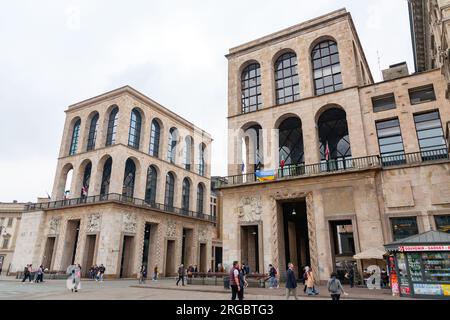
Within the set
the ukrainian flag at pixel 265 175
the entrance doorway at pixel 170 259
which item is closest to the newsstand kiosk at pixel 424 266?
the ukrainian flag at pixel 265 175

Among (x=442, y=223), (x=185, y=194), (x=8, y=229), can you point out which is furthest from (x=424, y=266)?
(x=8, y=229)

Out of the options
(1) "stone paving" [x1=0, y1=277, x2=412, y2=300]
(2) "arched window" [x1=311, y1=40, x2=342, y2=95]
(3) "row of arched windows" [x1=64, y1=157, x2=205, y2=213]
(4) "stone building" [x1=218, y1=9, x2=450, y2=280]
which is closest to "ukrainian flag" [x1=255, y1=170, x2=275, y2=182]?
(4) "stone building" [x1=218, y1=9, x2=450, y2=280]

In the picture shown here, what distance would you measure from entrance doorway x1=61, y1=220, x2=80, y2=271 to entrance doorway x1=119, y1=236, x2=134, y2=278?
18.5 feet

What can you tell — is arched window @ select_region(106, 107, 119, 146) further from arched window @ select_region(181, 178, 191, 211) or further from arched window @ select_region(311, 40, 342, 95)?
arched window @ select_region(311, 40, 342, 95)

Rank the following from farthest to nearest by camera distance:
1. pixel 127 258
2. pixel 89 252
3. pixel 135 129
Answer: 1. pixel 135 129
2. pixel 127 258
3. pixel 89 252

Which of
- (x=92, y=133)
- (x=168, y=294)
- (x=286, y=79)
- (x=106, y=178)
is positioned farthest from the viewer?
(x=92, y=133)

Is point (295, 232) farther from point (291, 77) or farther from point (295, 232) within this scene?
point (291, 77)

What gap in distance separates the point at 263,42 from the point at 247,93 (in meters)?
4.99

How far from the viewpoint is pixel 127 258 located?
35188 millimetres

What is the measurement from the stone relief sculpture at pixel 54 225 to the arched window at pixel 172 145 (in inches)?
630

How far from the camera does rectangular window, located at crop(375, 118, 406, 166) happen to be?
71.3ft

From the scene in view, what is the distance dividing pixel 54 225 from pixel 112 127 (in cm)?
1374

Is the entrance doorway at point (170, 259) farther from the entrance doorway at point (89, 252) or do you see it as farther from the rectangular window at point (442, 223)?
the rectangular window at point (442, 223)

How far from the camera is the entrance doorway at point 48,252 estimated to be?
121 feet
